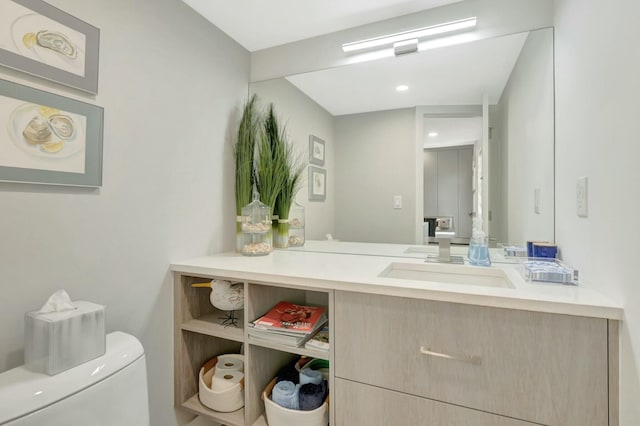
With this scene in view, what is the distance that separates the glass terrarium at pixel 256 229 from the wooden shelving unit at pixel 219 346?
26cm

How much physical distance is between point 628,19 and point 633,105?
226mm

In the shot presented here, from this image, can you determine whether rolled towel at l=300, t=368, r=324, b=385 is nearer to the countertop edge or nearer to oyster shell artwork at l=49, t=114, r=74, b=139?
the countertop edge

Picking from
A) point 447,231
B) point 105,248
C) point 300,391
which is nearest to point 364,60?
point 447,231

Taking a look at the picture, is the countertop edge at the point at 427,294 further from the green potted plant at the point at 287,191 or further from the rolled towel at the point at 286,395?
the green potted plant at the point at 287,191

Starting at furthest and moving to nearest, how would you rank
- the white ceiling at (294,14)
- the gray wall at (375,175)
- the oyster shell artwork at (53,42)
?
1. the gray wall at (375,175)
2. the white ceiling at (294,14)
3. the oyster shell artwork at (53,42)

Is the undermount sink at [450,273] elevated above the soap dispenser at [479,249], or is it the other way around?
the soap dispenser at [479,249]

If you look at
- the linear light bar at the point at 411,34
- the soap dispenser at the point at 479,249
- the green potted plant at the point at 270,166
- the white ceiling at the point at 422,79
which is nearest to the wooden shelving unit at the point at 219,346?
the green potted plant at the point at 270,166

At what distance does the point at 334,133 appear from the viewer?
5.74 ft

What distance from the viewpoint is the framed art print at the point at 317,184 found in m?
1.80

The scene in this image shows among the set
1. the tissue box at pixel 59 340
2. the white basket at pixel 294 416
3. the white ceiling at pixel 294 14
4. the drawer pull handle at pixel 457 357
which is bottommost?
the white basket at pixel 294 416

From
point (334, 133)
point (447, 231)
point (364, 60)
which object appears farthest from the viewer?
point (334, 133)

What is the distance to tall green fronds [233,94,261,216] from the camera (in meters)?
1.72

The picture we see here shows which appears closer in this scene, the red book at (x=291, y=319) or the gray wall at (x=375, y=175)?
the red book at (x=291, y=319)

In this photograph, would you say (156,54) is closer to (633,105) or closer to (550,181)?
(633,105)
